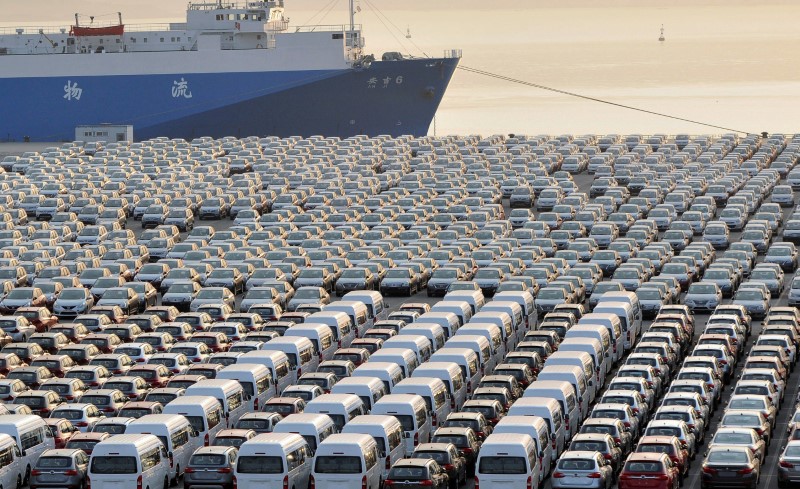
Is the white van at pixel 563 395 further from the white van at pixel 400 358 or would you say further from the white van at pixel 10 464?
the white van at pixel 10 464

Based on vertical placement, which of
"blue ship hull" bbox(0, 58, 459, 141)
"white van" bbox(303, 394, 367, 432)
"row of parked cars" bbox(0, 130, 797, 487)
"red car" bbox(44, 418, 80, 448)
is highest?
"white van" bbox(303, 394, 367, 432)

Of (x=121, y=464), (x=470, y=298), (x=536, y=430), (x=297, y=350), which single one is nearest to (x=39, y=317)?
(x=297, y=350)

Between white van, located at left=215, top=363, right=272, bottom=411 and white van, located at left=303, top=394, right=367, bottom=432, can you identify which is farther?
white van, located at left=215, top=363, right=272, bottom=411

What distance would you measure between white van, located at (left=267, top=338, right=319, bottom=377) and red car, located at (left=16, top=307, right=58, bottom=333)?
27.7 ft

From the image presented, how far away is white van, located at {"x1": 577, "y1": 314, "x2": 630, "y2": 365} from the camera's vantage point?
126ft

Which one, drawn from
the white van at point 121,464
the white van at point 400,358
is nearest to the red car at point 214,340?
the white van at point 400,358

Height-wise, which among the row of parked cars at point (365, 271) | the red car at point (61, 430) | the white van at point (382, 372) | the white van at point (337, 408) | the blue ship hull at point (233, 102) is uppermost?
the white van at point (337, 408)

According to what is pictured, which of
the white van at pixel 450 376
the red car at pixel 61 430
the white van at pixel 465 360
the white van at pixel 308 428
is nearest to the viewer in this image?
the white van at pixel 308 428

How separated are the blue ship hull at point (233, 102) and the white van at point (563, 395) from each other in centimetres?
7075

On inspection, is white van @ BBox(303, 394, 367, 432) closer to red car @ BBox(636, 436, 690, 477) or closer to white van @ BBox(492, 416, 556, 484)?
white van @ BBox(492, 416, 556, 484)

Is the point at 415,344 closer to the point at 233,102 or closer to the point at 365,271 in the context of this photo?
the point at 365,271

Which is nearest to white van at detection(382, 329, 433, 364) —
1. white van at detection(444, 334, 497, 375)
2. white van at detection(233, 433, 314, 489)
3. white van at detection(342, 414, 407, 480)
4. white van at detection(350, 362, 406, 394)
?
white van at detection(444, 334, 497, 375)

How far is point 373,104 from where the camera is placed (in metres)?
105

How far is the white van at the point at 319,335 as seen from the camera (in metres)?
38.1
